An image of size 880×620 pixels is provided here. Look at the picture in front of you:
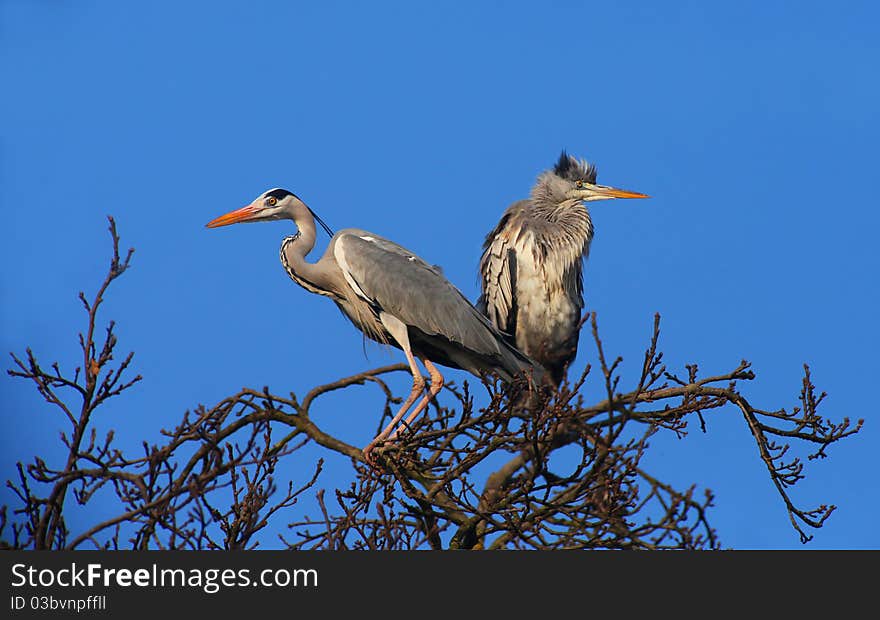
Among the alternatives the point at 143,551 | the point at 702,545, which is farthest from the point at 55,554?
the point at 702,545

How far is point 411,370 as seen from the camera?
23.9 ft

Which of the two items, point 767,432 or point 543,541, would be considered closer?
point 543,541

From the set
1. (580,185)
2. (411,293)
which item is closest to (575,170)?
(580,185)

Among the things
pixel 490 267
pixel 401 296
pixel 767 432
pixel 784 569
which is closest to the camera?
pixel 784 569

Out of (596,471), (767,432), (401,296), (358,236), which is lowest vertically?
(596,471)

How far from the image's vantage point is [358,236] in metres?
8.26

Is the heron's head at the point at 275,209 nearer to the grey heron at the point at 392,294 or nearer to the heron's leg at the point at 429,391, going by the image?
the grey heron at the point at 392,294

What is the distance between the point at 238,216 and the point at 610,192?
329cm

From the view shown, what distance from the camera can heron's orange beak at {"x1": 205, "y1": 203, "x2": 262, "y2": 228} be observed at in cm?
830

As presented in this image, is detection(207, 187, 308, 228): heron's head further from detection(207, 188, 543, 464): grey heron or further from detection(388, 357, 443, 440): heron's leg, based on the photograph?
detection(388, 357, 443, 440): heron's leg

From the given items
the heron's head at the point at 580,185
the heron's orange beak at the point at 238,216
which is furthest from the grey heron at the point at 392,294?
the heron's head at the point at 580,185

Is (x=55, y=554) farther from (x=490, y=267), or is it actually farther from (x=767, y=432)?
(x=490, y=267)

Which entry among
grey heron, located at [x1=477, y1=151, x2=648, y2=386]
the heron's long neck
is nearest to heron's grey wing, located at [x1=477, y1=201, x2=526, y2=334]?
grey heron, located at [x1=477, y1=151, x2=648, y2=386]

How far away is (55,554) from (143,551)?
0.38 metres
